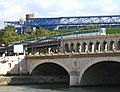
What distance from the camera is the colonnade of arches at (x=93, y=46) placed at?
82.7 metres

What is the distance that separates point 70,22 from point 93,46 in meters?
74.0

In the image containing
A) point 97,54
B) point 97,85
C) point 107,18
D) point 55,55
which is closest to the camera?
point 97,54

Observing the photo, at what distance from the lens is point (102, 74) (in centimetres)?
7469

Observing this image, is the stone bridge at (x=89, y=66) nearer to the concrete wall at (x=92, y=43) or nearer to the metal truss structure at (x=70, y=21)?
the concrete wall at (x=92, y=43)

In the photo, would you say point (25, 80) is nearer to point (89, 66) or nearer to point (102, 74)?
point (102, 74)

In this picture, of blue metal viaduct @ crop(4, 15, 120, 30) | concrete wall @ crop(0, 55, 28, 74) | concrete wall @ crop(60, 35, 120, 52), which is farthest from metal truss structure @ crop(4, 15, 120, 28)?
concrete wall @ crop(0, 55, 28, 74)

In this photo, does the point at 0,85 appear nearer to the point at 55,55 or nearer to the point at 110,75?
the point at 55,55

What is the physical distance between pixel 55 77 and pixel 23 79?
625cm

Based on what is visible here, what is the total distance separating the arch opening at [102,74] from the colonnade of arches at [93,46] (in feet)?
22.5

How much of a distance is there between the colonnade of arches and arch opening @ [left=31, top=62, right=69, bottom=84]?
6.08m

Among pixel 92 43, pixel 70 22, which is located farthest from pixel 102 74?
pixel 70 22

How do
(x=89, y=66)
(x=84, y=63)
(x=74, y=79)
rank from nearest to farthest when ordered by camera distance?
(x=89, y=66), (x=84, y=63), (x=74, y=79)

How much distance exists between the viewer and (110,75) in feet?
247

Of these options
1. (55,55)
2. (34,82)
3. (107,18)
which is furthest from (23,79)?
(107,18)
